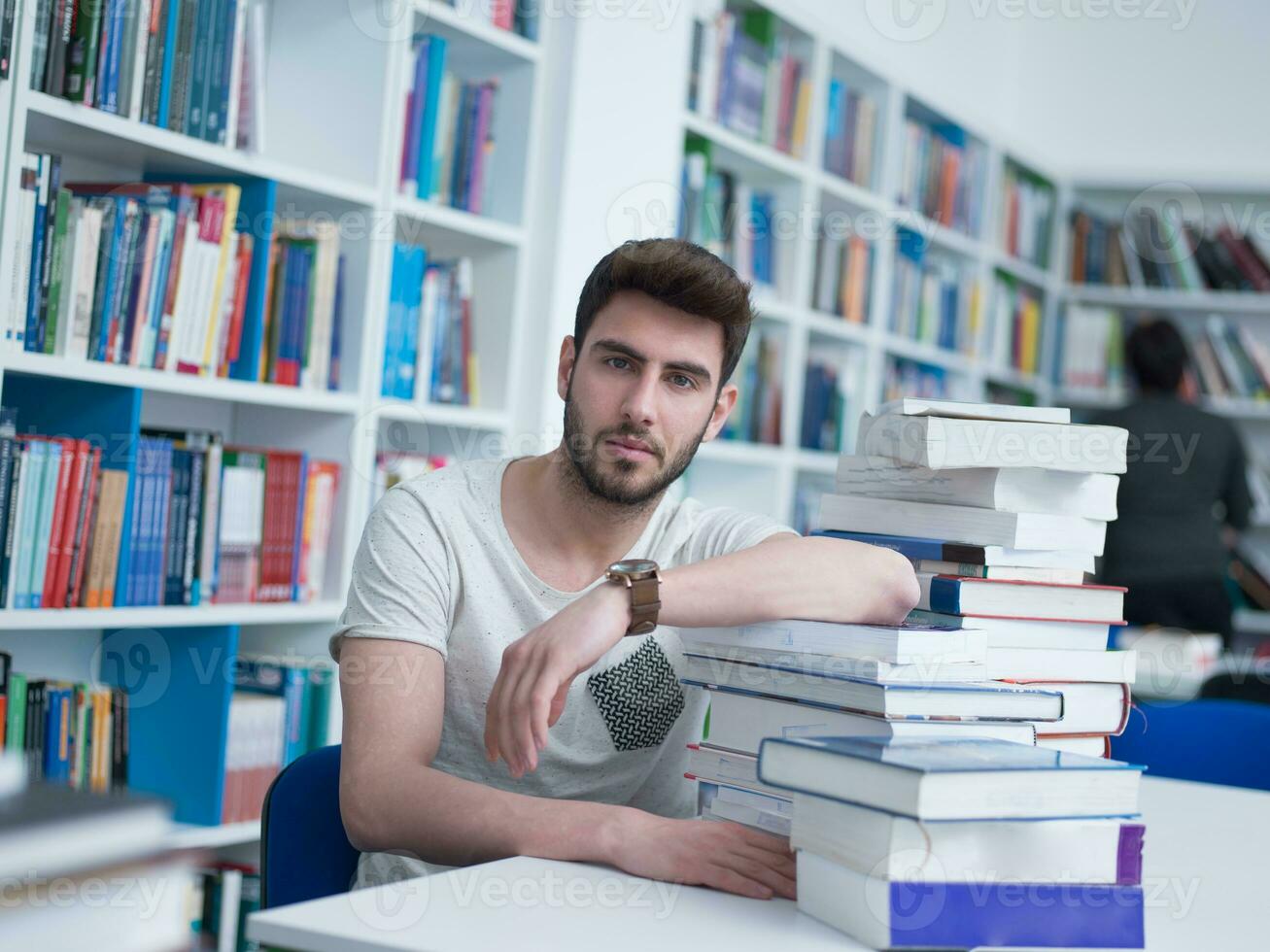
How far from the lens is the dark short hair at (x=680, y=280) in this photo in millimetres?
1552

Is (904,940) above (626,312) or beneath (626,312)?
beneath

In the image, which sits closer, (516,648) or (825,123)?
(516,648)

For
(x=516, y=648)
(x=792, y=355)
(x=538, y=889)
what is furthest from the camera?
(x=792, y=355)

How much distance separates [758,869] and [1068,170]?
5.00 m

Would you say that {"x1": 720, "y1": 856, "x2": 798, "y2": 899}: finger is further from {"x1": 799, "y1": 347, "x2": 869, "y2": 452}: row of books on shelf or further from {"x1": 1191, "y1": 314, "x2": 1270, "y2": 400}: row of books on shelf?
{"x1": 1191, "y1": 314, "x2": 1270, "y2": 400}: row of books on shelf

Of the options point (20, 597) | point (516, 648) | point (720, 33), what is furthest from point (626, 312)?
point (720, 33)

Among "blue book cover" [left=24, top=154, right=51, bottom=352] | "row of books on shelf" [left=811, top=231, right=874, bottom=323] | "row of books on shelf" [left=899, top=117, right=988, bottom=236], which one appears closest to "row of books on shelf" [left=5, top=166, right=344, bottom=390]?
"blue book cover" [left=24, top=154, right=51, bottom=352]

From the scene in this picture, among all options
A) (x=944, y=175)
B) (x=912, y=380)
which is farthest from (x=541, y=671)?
(x=944, y=175)

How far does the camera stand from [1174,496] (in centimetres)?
415

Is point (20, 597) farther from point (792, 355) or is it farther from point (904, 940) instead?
point (792, 355)

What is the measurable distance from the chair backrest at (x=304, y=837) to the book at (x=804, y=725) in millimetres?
426

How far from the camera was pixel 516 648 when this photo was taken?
116 centimetres

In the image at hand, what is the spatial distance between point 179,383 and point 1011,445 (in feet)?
4.79

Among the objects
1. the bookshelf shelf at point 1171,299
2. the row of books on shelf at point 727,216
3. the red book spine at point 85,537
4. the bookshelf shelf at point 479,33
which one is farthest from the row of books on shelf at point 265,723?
the bookshelf shelf at point 1171,299
